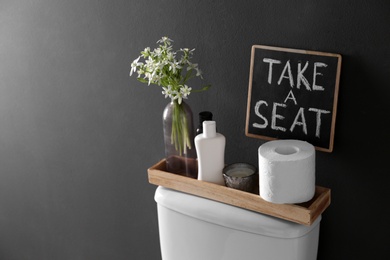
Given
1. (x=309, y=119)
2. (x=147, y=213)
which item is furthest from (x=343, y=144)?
(x=147, y=213)

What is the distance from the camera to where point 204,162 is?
1391 mm

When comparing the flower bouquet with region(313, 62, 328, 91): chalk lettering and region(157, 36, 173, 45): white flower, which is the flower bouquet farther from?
region(313, 62, 328, 91): chalk lettering

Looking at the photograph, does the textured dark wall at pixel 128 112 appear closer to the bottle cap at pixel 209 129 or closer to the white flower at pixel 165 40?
the white flower at pixel 165 40

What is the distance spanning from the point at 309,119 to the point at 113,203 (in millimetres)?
795

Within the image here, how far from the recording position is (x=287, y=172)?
1.21 metres

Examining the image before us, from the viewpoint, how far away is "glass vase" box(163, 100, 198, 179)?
1412 mm

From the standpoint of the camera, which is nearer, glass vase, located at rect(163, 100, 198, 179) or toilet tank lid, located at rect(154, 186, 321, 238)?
toilet tank lid, located at rect(154, 186, 321, 238)

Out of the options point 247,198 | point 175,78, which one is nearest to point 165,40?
point 175,78

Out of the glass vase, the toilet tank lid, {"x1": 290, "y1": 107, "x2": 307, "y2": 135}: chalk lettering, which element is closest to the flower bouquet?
the glass vase

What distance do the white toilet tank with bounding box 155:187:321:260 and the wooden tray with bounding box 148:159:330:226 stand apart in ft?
0.06

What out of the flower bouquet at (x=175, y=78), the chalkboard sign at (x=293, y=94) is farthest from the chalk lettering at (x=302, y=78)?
the flower bouquet at (x=175, y=78)

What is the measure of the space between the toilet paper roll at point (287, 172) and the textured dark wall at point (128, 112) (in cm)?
12

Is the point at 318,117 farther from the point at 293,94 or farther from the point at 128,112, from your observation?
the point at 128,112

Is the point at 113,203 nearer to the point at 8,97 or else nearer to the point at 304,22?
the point at 8,97
